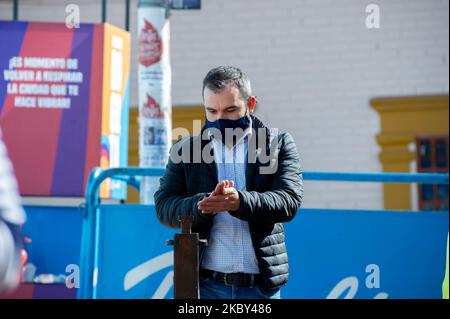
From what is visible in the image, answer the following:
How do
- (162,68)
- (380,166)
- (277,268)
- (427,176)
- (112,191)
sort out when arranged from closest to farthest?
(277,268), (427,176), (162,68), (112,191), (380,166)

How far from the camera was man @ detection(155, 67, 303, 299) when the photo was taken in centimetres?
294

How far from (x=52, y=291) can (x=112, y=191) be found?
3.23 ft

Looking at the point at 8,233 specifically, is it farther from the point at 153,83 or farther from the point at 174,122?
the point at 174,122

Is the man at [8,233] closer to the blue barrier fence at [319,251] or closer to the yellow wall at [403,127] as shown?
the blue barrier fence at [319,251]

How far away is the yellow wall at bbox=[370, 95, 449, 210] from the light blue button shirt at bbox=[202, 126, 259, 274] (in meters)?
6.65

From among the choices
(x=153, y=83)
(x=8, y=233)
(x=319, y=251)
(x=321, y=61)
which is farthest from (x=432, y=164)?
(x=8, y=233)

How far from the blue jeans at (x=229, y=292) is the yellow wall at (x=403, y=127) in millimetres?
6736

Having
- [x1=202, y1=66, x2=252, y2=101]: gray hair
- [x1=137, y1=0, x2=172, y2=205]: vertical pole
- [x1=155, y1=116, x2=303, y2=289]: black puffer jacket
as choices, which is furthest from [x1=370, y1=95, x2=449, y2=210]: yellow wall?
[x1=202, y1=66, x2=252, y2=101]: gray hair

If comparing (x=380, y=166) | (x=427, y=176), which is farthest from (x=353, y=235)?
(x=380, y=166)

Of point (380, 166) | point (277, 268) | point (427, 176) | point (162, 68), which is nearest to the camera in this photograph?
point (277, 268)

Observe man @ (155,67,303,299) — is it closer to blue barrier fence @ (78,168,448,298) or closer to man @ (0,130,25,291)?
man @ (0,130,25,291)

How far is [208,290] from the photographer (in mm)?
3006

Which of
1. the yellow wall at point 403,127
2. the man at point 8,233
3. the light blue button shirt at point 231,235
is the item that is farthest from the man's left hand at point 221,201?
the yellow wall at point 403,127

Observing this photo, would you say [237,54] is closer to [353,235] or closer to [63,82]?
[63,82]
